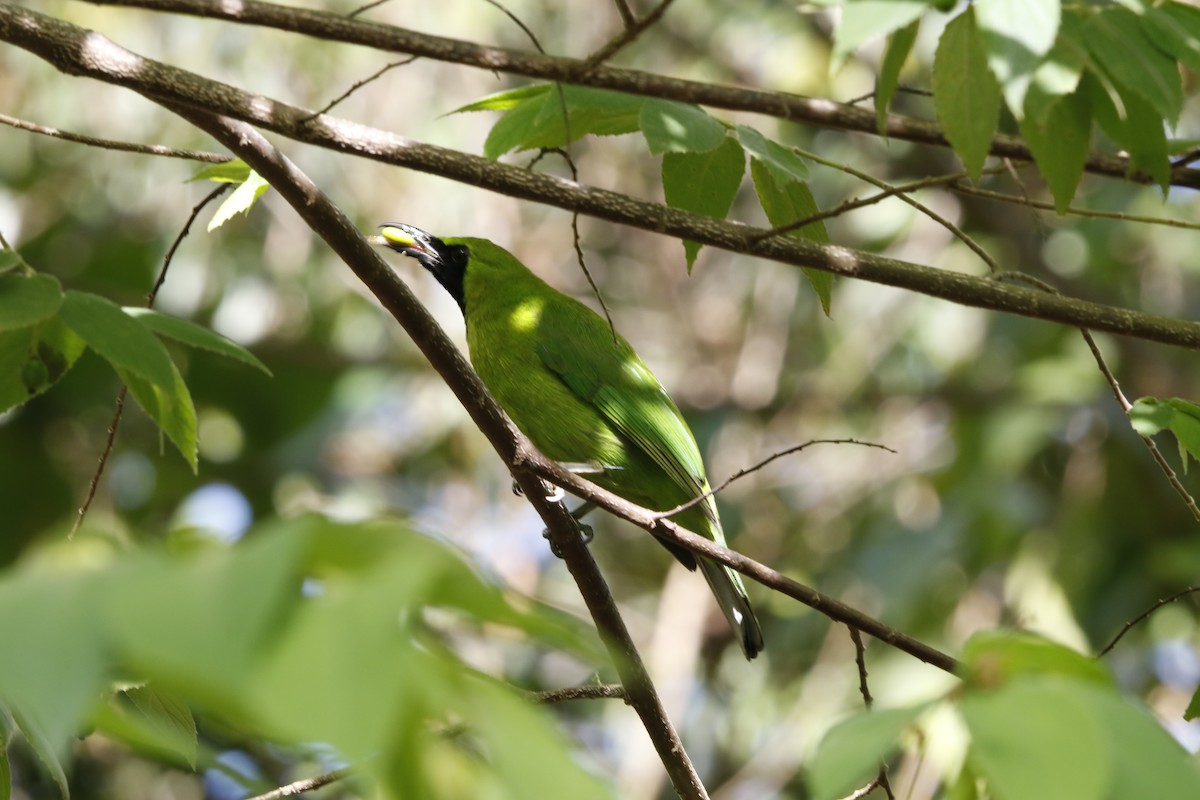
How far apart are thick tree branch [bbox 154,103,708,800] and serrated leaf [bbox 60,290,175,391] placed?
63cm

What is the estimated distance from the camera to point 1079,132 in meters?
1.91

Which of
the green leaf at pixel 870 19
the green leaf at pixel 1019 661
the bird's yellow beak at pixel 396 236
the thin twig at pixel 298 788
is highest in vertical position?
the green leaf at pixel 870 19

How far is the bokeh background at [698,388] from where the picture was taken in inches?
268

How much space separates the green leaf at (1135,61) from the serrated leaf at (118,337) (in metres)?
1.28

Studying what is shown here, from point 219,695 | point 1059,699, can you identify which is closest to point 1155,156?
point 1059,699

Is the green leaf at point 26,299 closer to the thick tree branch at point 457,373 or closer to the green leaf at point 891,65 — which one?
the thick tree branch at point 457,373

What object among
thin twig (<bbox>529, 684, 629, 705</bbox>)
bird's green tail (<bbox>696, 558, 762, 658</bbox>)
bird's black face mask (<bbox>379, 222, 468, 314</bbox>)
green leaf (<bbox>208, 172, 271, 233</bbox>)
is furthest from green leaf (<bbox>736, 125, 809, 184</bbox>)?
bird's black face mask (<bbox>379, 222, 468, 314</bbox>)

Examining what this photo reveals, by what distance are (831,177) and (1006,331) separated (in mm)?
1513

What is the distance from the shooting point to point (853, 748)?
1.02 meters

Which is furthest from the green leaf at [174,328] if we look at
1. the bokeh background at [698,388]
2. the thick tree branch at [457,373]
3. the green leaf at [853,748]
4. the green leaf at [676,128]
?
the bokeh background at [698,388]

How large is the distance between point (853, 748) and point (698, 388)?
23.7 feet

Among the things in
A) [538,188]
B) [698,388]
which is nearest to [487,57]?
[538,188]

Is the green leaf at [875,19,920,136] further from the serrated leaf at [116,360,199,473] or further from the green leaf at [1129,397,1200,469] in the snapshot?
the serrated leaf at [116,360,199,473]

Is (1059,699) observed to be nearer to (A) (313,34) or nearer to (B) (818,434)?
(A) (313,34)
